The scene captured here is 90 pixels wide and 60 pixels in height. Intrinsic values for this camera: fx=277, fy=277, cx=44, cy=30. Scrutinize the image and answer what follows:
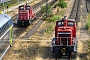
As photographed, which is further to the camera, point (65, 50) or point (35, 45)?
point (35, 45)

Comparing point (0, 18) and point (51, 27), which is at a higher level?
point (0, 18)

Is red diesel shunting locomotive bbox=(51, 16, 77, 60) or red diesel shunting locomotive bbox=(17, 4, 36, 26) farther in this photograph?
red diesel shunting locomotive bbox=(17, 4, 36, 26)

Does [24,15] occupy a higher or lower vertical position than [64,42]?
higher

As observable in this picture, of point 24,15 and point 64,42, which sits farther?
point 24,15

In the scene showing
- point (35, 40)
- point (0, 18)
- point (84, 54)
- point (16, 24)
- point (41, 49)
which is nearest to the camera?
point (0, 18)

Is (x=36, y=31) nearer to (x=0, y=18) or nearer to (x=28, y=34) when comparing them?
(x=28, y=34)

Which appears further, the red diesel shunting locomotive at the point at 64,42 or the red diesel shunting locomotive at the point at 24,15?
the red diesel shunting locomotive at the point at 24,15

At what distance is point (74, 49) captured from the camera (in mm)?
20172

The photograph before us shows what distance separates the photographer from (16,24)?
3412 centimetres

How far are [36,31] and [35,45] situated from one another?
20.5ft

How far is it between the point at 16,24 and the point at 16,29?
98.9 inches

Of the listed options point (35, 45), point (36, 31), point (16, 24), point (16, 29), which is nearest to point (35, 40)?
point (35, 45)

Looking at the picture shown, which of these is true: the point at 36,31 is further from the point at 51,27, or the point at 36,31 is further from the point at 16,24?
the point at 16,24

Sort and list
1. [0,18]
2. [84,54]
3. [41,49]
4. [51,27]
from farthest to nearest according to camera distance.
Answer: [51,27], [41,49], [84,54], [0,18]
